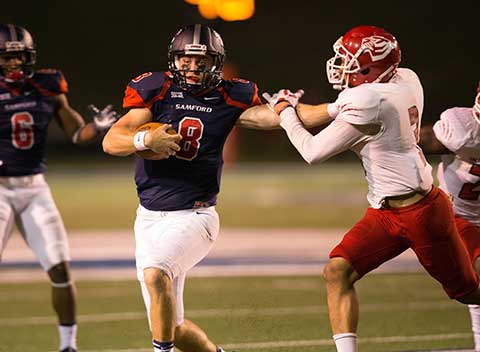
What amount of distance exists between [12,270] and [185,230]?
4621 mm

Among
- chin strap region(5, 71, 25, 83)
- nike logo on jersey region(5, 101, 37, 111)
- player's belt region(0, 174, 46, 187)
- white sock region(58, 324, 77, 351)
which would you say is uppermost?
chin strap region(5, 71, 25, 83)

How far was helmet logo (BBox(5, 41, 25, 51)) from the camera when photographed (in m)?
5.36

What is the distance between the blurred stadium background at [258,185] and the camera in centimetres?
593

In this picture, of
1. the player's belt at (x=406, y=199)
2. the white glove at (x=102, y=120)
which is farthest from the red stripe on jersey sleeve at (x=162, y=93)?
the player's belt at (x=406, y=199)

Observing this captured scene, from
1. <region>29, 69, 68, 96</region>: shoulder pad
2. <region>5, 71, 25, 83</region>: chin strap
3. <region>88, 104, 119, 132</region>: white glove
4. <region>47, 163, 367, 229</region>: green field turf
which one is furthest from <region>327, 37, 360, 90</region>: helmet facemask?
<region>47, 163, 367, 229</region>: green field turf

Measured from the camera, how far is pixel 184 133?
4426 mm

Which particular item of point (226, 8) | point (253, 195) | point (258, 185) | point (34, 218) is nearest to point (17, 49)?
point (34, 218)

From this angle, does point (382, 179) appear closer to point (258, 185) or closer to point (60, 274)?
point (60, 274)

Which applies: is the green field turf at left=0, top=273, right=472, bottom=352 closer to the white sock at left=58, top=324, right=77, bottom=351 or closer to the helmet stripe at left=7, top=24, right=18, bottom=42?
the white sock at left=58, top=324, right=77, bottom=351

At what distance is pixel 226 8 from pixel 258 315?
23.9 ft

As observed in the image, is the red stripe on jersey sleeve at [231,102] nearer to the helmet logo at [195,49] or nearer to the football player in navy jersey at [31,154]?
the helmet logo at [195,49]

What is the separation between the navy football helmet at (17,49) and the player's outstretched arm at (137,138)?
130cm

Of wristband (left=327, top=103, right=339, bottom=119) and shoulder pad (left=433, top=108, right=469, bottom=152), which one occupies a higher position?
wristband (left=327, top=103, right=339, bottom=119)

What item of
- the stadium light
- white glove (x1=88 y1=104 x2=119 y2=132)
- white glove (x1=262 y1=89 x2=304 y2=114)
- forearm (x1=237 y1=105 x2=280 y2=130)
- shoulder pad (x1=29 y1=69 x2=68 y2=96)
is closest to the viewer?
white glove (x1=262 y1=89 x2=304 y2=114)
